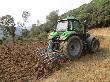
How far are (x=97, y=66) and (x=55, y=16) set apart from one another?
23.9m

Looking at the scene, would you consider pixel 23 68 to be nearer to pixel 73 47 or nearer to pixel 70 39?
pixel 70 39

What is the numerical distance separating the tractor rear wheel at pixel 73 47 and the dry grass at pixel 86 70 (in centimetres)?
33

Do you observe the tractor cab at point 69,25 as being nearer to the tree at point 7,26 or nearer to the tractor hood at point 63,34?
the tractor hood at point 63,34

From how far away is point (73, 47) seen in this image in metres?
12.3

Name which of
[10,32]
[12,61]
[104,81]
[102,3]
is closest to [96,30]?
[102,3]

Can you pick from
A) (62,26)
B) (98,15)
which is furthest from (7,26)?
(62,26)

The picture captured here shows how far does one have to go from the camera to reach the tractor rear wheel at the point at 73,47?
1175cm

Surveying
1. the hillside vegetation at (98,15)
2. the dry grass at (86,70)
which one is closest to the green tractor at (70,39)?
the dry grass at (86,70)

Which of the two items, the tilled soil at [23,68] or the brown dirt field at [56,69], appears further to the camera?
the tilled soil at [23,68]

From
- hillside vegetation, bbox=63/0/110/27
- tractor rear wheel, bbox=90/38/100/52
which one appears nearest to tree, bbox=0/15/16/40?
hillside vegetation, bbox=63/0/110/27

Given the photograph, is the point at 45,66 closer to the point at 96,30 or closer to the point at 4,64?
the point at 4,64

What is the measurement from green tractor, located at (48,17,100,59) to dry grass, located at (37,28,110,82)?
506mm

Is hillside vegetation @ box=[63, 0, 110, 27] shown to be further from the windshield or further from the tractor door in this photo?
the windshield

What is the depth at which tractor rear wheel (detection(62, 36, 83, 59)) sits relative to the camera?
11.8 meters
